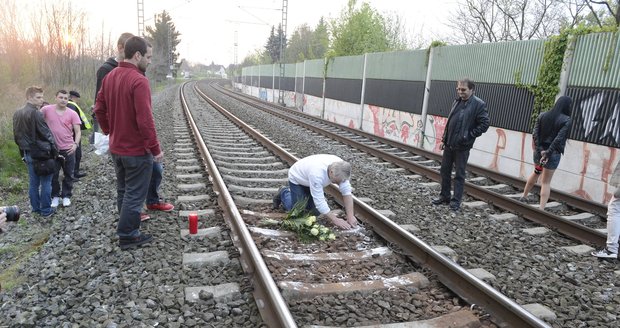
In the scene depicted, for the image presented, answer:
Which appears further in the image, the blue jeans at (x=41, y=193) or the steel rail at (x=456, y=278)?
the blue jeans at (x=41, y=193)

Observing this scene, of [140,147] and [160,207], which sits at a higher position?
[140,147]

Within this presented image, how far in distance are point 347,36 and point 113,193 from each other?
94.4 feet

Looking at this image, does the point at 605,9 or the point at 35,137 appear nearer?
the point at 35,137

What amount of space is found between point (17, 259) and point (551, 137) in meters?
7.24

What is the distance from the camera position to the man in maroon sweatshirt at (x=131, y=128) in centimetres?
418

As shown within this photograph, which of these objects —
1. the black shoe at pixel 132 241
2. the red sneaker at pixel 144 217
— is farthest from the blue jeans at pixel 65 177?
the black shoe at pixel 132 241

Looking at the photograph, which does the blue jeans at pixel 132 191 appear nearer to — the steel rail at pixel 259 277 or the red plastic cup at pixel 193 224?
the red plastic cup at pixel 193 224

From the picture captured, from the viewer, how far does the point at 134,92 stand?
415 centimetres

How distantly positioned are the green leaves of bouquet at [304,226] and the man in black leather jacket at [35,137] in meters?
3.64

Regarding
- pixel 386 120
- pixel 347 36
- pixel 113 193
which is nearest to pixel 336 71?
pixel 386 120

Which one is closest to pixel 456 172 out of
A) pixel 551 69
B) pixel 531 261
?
pixel 531 261

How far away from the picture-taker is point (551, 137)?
6.47 meters

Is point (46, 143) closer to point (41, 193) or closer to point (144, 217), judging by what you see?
point (41, 193)

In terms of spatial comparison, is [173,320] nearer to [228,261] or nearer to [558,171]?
[228,261]
